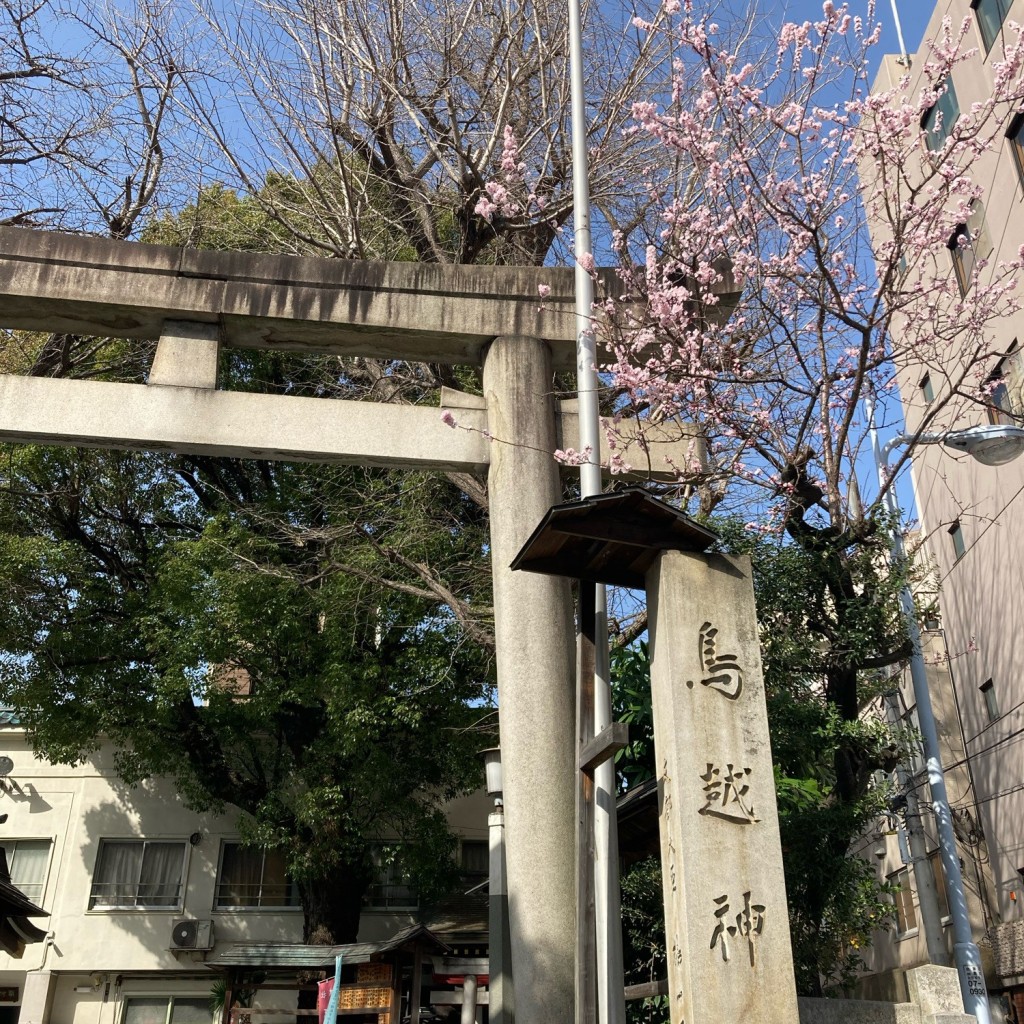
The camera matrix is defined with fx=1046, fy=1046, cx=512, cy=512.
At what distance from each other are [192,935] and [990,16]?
20.5 m

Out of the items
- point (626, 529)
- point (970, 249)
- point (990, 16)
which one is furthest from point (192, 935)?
point (990, 16)

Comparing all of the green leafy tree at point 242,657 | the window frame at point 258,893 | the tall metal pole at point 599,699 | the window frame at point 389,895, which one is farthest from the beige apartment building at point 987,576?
the window frame at point 258,893

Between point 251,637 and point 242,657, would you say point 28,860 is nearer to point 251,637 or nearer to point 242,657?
point 242,657

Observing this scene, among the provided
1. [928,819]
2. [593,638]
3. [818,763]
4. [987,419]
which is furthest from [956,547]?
[593,638]

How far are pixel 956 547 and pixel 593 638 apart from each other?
14.3m

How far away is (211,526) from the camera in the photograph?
16172 mm

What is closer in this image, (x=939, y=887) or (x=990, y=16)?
(x=990, y=16)

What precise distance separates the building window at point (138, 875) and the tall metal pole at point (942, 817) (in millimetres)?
15819

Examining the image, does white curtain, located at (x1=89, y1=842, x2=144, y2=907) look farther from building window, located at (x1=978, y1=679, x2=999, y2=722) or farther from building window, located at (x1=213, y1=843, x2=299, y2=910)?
building window, located at (x1=978, y1=679, x2=999, y2=722)

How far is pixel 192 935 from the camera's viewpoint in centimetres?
1938

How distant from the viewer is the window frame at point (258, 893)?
66.3ft

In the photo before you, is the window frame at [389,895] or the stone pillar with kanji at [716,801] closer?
the stone pillar with kanji at [716,801]

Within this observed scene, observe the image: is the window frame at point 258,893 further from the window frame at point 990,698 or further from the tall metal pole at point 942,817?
the tall metal pole at point 942,817

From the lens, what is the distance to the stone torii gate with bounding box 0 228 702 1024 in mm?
6996
